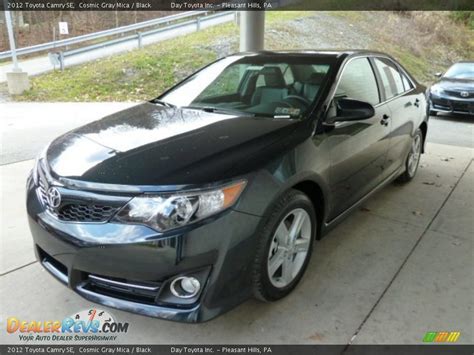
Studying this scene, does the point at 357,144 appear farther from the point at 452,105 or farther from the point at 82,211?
the point at 452,105

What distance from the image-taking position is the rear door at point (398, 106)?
395cm

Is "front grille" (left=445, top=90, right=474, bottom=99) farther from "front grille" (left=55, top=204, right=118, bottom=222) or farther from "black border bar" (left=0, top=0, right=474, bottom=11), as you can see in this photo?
"front grille" (left=55, top=204, right=118, bottom=222)

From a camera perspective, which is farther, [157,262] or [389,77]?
[389,77]

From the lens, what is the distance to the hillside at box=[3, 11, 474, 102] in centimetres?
1153

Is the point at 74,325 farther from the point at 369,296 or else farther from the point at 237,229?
the point at 369,296

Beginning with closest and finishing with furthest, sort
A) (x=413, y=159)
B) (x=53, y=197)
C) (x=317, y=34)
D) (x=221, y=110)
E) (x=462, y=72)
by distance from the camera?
(x=53, y=197) < (x=221, y=110) < (x=413, y=159) < (x=462, y=72) < (x=317, y=34)

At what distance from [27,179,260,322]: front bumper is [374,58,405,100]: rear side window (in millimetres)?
2420

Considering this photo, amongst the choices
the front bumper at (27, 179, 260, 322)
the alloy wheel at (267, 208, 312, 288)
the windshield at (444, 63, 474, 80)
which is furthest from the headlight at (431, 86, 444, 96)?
the front bumper at (27, 179, 260, 322)

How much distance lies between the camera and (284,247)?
8.57 ft

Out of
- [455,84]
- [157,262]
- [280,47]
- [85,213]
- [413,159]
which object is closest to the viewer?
[157,262]

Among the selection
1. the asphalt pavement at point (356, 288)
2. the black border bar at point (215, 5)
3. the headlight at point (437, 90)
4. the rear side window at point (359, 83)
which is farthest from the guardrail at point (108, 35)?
→ the rear side window at point (359, 83)

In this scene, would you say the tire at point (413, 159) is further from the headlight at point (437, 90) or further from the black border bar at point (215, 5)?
the black border bar at point (215, 5)

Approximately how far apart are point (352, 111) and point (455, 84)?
8.06 meters

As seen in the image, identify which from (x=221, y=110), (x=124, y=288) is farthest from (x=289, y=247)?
(x=221, y=110)
